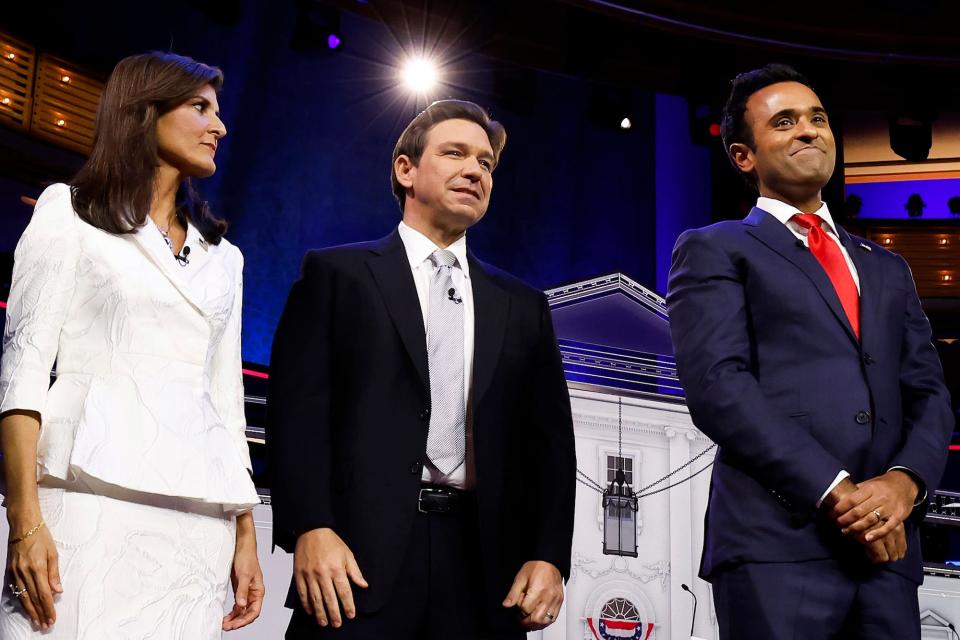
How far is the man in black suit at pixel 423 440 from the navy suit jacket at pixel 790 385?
1.07 feet

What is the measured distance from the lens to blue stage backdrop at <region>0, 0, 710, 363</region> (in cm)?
888

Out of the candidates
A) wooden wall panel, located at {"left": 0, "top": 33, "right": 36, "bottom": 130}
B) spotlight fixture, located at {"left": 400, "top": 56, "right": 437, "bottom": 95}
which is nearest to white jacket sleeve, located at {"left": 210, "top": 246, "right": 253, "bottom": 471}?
spotlight fixture, located at {"left": 400, "top": 56, "right": 437, "bottom": 95}

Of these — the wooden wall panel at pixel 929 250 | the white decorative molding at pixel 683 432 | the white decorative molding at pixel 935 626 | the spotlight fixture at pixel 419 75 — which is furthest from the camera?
the wooden wall panel at pixel 929 250

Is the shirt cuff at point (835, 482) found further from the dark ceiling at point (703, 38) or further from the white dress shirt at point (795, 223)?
the dark ceiling at point (703, 38)

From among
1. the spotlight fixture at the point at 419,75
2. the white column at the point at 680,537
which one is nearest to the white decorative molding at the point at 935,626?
the white column at the point at 680,537

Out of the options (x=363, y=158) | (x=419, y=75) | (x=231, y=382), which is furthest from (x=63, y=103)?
A: (x=231, y=382)

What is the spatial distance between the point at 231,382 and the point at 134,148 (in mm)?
488

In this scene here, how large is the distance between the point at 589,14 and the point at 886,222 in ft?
18.2

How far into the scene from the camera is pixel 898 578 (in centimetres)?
189

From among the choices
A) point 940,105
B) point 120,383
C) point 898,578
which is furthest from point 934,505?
point 940,105

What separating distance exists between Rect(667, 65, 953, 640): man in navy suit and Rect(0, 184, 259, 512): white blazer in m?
0.89

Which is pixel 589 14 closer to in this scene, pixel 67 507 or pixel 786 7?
pixel 786 7

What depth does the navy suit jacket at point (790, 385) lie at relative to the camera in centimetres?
189

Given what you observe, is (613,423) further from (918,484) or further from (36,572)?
(36,572)
